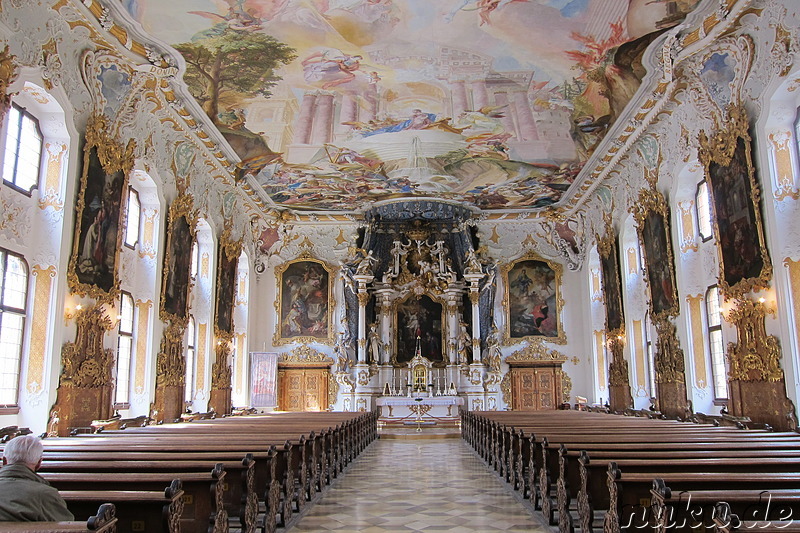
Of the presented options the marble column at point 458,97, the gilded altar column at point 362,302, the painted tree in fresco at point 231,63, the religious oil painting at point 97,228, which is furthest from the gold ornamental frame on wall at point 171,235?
the gilded altar column at point 362,302

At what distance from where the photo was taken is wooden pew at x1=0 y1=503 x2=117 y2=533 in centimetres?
331

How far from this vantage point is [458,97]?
653 inches

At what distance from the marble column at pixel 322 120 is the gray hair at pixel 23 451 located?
13475 millimetres

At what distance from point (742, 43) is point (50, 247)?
13437mm

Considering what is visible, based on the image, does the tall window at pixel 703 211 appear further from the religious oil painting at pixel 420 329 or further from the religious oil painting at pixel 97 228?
the religious oil painting at pixel 97 228

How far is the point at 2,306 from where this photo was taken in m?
11.1

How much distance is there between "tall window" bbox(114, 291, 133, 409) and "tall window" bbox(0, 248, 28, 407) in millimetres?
3533

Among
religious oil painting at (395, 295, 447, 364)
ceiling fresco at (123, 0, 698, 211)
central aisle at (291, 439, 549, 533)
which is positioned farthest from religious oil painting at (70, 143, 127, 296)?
religious oil painting at (395, 295, 447, 364)

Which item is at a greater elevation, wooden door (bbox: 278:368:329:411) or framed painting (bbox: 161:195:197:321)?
framed painting (bbox: 161:195:197:321)

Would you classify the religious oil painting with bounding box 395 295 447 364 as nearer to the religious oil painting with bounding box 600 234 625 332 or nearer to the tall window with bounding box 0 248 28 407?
the religious oil painting with bounding box 600 234 625 332

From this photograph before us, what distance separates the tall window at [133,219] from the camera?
53.2ft

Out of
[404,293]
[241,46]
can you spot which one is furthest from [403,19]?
[404,293]

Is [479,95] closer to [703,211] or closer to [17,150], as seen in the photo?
[703,211]

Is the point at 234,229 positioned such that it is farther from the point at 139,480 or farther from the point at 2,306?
the point at 139,480
